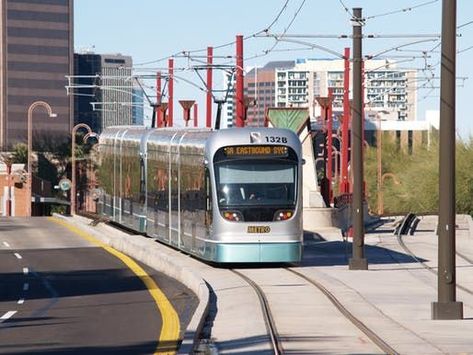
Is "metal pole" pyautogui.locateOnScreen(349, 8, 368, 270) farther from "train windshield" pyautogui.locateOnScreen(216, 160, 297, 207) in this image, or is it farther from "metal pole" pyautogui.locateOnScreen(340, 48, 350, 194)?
"metal pole" pyautogui.locateOnScreen(340, 48, 350, 194)

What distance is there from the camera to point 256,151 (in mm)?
32469

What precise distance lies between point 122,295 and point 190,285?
5.54ft

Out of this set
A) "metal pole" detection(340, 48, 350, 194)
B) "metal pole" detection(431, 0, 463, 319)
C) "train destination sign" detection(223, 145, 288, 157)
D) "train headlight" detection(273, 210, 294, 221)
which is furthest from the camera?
"metal pole" detection(340, 48, 350, 194)

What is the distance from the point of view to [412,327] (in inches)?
803

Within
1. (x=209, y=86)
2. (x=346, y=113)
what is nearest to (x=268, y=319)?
(x=346, y=113)

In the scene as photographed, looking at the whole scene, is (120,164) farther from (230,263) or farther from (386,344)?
(386,344)

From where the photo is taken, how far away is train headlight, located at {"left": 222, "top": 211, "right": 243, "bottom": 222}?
31875mm

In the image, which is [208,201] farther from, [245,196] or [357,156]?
[357,156]

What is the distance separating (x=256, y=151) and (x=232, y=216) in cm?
165

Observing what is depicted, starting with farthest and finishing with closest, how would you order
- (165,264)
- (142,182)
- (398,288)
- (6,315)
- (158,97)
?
(158,97) → (142,182) → (165,264) → (398,288) → (6,315)

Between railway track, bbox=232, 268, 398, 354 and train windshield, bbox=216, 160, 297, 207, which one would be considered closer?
railway track, bbox=232, 268, 398, 354

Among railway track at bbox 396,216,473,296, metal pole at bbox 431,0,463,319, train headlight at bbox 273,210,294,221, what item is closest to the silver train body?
train headlight at bbox 273,210,294,221

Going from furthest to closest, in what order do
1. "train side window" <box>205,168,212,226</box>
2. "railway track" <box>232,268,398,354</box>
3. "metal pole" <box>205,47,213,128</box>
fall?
1. "metal pole" <box>205,47,213,128</box>
2. "train side window" <box>205,168,212,226</box>
3. "railway track" <box>232,268,398,354</box>

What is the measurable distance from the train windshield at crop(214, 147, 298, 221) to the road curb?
6.61 ft
